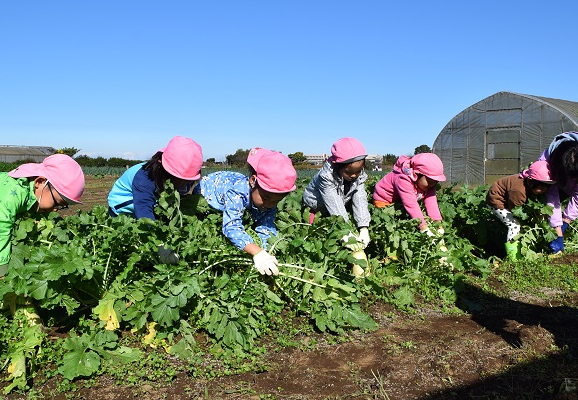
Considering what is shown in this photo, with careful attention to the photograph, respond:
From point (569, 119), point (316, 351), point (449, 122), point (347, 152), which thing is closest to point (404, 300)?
point (316, 351)

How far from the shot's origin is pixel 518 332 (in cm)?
328

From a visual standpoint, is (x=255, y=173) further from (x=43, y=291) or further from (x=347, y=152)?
(x=43, y=291)

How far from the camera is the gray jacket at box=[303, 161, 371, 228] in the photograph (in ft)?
14.5

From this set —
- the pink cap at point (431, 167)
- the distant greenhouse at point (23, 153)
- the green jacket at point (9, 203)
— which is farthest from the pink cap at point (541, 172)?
the distant greenhouse at point (23, 153)

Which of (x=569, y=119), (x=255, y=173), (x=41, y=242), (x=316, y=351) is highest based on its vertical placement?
(x=569, y=119)

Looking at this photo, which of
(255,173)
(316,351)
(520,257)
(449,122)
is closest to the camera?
(316,351)

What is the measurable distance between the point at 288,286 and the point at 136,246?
Answer: 1003 millimetres

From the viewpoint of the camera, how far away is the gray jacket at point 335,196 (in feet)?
14.5

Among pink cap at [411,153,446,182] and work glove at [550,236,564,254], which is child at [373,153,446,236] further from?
work glove at [550,236,564,254]

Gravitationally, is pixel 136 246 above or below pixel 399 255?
above

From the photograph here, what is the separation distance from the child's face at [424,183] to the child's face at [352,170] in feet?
2.54

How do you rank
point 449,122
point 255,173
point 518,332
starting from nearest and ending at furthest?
point 518,332 → point 255,173 → point 449,122

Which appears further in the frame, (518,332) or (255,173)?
(255,173)

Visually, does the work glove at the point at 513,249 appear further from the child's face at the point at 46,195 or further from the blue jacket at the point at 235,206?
the child's face at the point at 46,195
